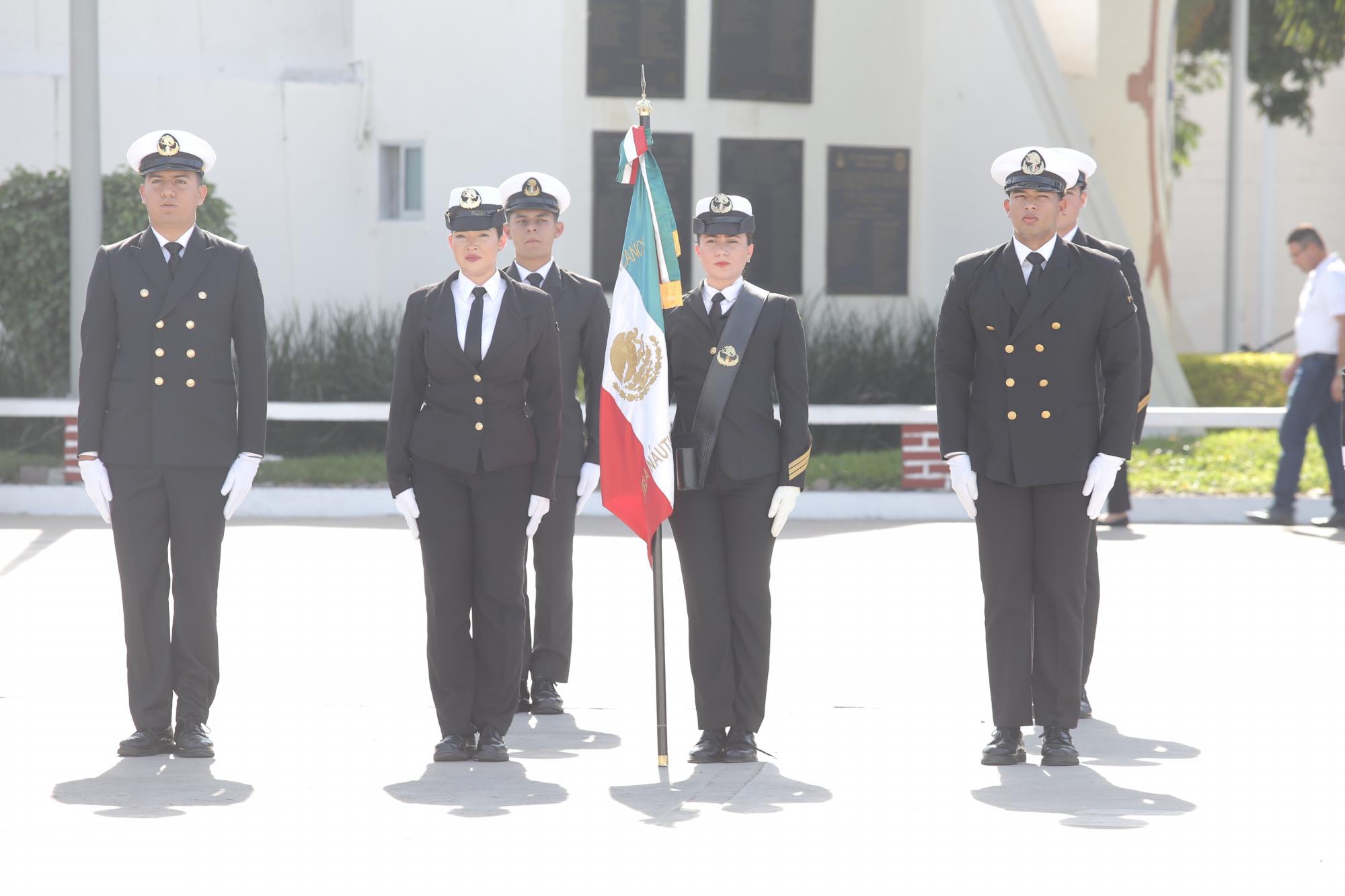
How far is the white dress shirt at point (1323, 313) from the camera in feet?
41.4

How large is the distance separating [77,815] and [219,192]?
13.3 m

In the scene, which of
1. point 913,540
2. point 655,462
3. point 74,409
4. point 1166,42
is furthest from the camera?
point 1166,42

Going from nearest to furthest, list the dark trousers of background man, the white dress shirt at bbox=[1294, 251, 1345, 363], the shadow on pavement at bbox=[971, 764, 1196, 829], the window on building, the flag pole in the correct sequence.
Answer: the shadow on pavement at bbox=[971, 764, 1196, 829], the flag pole, the white dress shirt at bbox=[1294, 251, 1345, 363], the dark trousers of background man, the window on building

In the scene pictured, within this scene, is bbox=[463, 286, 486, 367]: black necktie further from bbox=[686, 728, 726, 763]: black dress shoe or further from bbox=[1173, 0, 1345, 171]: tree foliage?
bbox=[1173, 0, 1345, 171]: tree foliage

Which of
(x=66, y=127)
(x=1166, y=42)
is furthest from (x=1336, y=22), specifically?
(x=66, y=127)

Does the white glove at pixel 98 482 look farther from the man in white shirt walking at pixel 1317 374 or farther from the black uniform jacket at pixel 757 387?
the man in white shirt walking at pixel 1317 374

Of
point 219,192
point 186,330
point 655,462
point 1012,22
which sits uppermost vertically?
point 1012,22

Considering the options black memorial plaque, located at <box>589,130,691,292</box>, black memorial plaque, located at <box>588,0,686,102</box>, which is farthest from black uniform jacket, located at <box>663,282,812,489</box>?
black memorial plaque, located at <box>588,0,686,102</box>

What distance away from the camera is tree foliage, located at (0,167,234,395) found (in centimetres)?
1512

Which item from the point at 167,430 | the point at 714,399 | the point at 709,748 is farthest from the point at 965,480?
the point at 167,430

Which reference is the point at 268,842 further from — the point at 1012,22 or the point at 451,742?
the point at 1012,22

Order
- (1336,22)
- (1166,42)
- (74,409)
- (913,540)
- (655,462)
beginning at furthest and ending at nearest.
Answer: (1336,22), (1166,42), (74,409), (913,540), (655,462)

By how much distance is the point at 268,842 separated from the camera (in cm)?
508

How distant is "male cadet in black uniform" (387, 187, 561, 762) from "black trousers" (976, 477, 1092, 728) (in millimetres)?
1554
